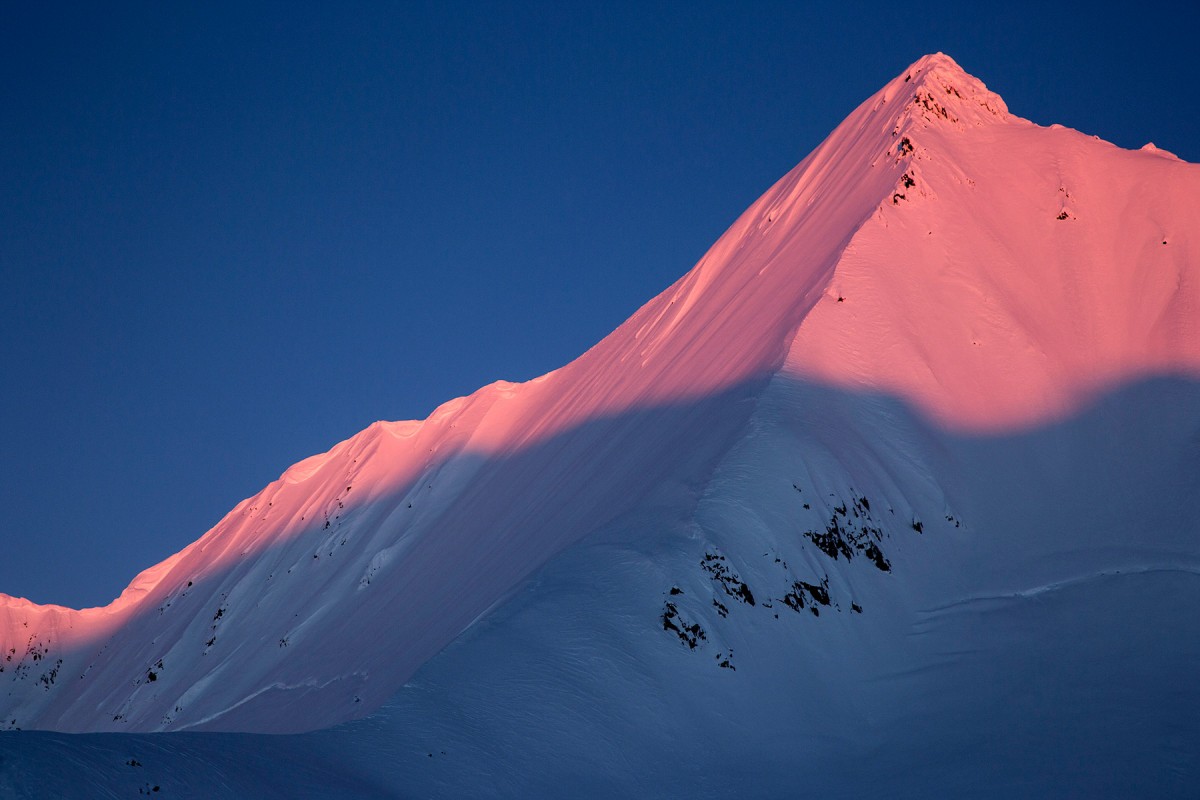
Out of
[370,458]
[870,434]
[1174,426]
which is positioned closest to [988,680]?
[870,434]

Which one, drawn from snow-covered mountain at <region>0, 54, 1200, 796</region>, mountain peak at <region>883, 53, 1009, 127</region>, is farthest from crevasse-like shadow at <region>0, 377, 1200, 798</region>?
mountain peak at <region>883, 53, 1009, 127</region>

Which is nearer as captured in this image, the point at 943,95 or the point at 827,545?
the point at 827,545

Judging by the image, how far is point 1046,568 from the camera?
18641 millimetres

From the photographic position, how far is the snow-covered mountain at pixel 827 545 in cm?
1259

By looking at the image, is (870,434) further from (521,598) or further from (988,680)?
(521,598)

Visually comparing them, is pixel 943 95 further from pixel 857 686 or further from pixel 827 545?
pixel 857 686

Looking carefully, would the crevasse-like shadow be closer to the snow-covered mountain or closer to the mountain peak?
the snow-covered mountain

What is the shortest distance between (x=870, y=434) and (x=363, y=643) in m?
16.6

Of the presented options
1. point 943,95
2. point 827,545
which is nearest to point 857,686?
point 827,545

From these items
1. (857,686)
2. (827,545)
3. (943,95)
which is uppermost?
(943,95)

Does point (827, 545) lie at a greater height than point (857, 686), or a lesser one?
greater

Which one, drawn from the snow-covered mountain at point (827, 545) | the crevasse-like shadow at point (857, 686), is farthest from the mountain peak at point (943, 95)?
the crevasse-like shadow at point (857, 686)

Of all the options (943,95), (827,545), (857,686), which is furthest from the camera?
(943,95)

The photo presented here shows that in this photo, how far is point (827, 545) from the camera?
17281 millimetres
